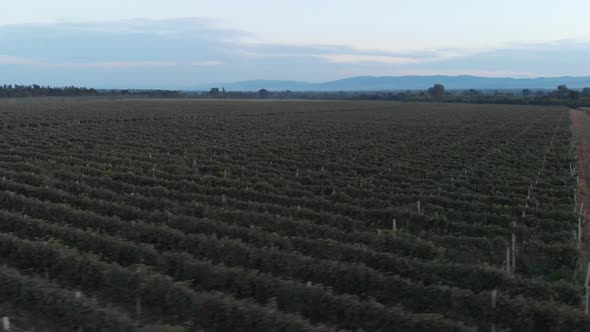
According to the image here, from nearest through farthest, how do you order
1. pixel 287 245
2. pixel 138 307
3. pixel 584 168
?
pixel 138 307 → pixel 287 245 → pixel 584 168

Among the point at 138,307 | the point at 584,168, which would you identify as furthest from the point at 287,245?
the point at 584,168

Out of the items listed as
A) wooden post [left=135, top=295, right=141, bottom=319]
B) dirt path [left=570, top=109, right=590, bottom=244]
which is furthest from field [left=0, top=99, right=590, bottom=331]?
dirt path [left=570, top=109, right=590, bottom=244]

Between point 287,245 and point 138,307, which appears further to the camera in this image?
point 287,245

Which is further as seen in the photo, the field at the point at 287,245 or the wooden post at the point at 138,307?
the wooden post at the point at 138,307

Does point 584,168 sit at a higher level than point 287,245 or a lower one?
lower

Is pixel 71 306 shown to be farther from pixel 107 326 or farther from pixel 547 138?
pixel 547 138

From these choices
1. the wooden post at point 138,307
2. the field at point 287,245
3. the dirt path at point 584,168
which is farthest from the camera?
the dirt path at point 584,168

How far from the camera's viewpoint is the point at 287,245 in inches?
353

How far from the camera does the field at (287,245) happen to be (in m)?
6.41

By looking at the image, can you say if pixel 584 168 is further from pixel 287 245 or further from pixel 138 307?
pixel 138 307

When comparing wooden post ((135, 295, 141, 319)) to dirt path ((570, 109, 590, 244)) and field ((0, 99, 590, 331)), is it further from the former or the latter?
dirt path ((570, 109, 590, 244))

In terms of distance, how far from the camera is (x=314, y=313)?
6664mm

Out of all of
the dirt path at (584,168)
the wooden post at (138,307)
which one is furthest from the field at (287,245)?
the dirt path at (584,168)

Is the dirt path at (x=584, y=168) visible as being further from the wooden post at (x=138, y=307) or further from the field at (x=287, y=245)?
A: the wooden post at (x=138, y=307)
